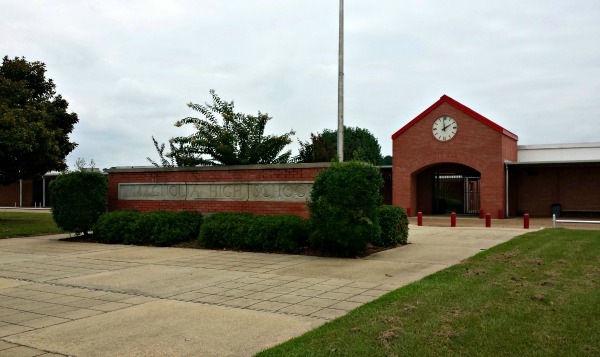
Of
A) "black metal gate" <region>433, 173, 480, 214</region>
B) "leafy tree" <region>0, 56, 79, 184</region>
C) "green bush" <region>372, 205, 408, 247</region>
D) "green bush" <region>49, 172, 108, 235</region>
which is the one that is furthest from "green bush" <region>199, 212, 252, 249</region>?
"black metal gate" <region>433, 173, 480, 214</region>

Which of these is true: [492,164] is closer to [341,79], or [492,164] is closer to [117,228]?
[341,79]

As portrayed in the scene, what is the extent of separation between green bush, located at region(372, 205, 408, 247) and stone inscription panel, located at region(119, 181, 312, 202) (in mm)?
1948

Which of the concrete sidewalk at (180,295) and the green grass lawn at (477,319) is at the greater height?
the green grass lawn at (477,319)

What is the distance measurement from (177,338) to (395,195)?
2688 centimetres

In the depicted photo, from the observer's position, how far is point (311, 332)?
5.27 metres

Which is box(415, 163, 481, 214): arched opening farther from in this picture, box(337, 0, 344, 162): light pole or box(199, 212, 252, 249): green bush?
box(199, 212, 252, 249): green bush

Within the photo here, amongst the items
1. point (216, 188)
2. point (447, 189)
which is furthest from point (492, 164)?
→ point (216, 188)

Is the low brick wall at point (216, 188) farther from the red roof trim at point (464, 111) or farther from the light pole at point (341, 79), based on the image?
the red roof trim at point (464, 111)

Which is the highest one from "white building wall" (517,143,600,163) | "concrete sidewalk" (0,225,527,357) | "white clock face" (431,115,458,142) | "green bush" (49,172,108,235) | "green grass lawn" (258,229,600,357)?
"white clock face" (431,115,458,142)

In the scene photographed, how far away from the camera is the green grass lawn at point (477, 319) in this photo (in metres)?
4.65

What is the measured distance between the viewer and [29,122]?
21.3 m

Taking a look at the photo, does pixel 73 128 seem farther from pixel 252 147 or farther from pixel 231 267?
pixel 231 267

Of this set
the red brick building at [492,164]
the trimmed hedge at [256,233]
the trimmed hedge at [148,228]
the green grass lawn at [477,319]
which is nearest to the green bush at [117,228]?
the trimmed hedge at [148,228]

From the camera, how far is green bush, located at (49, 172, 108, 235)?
15414 millimetres
